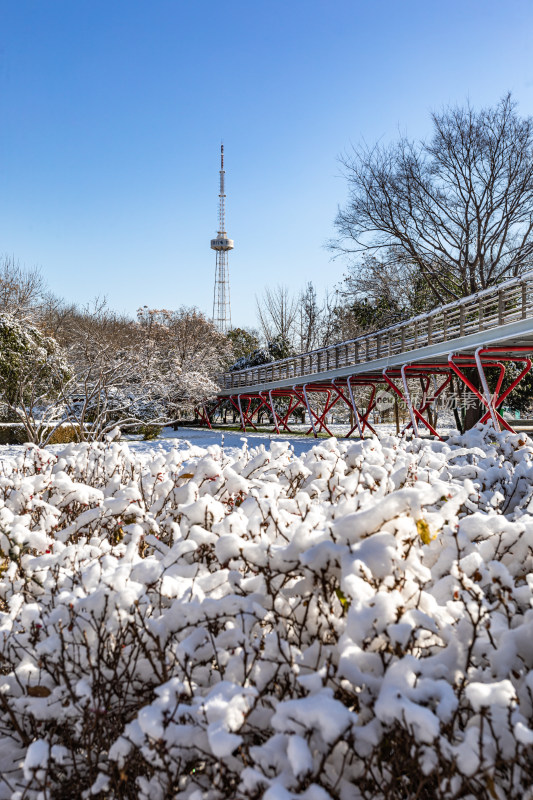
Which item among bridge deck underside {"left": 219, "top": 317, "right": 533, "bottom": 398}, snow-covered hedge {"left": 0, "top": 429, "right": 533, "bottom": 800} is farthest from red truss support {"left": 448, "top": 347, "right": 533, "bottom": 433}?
snow-covered hedge {"left": 0, "top": 429, "right": 533, "bottom": 800}

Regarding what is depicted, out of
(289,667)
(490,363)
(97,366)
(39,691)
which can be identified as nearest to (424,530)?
(289,667)

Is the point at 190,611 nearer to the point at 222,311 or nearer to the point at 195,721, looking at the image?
the point at 195,721

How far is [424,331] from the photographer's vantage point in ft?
63.7

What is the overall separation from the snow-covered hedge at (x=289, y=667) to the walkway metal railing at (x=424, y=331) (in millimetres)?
11914

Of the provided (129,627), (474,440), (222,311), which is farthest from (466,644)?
(222,311)

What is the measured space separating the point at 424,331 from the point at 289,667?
61.2ft

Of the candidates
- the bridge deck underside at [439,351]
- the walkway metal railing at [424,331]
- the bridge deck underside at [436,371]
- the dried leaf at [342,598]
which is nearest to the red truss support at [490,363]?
the bridge deck underside at [436,371]

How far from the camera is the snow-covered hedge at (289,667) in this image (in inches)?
53.5

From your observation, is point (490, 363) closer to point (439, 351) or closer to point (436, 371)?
point (439, 351)

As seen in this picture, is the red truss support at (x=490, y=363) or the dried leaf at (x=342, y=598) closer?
the dried leaf at (x=342, y=598)

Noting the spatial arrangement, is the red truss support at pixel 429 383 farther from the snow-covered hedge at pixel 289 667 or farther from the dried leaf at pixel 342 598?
the dried leaf at pixel 342 598

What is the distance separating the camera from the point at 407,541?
1.86 metres

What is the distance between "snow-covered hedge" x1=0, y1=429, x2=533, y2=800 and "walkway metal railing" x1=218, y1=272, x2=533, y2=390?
11914 mm

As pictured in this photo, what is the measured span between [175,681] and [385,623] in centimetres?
56
